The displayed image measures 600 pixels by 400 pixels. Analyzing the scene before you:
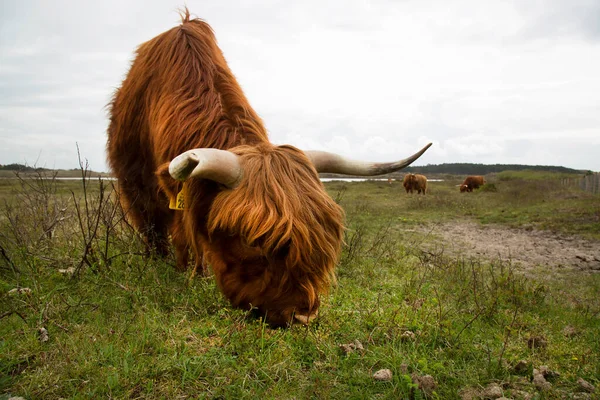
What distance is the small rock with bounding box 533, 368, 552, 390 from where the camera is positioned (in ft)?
7.72

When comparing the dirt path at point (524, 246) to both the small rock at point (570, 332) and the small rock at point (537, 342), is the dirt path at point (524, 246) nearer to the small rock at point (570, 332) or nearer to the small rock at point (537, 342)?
the small rock at point (570, 332)

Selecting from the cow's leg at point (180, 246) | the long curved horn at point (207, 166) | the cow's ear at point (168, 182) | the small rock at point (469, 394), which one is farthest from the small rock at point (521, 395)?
the cow's leg at point (180, 246)

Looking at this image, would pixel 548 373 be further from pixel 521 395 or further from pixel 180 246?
pixel 180 246

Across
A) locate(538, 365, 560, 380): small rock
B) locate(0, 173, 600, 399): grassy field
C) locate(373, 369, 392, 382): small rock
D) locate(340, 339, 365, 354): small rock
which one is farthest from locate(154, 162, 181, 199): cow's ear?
Answer: locate(538, 365, 560, 380): small rock

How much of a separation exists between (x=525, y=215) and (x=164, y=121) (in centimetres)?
1115

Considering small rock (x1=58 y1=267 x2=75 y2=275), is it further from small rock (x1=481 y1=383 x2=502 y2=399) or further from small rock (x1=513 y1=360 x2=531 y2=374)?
small rock (x1=513 y1=360 x2=531 y2=374)

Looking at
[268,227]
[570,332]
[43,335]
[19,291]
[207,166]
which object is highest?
[207,166]

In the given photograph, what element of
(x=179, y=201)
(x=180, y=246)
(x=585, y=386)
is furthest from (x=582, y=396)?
(x=180, y=246)

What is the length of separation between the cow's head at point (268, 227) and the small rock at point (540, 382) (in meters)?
1.38

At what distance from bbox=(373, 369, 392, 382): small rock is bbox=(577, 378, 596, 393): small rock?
1090 millimetres

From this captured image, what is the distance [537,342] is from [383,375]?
138 centimetres

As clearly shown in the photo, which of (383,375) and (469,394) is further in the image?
(383,375)

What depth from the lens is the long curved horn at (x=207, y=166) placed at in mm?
2729

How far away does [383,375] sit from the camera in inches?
95.1
